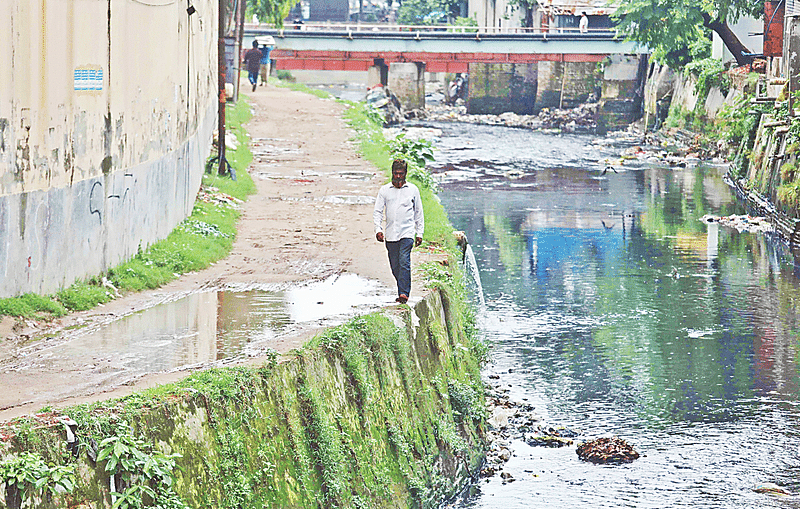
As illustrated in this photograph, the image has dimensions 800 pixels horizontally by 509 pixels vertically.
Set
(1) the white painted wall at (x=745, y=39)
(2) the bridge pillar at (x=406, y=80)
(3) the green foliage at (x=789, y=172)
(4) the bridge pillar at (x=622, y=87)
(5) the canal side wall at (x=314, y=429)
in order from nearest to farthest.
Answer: (5) the canal side wall at (x=314, y=429) → (3) the green foliage at (x=789, y=172) → (1) the white painted wall at (x=745, y=39) → (4) the bridge pillar at (x=622, y=87) → (2) the bridge pillar at (x=406, y=80)

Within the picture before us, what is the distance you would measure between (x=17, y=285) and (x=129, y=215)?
9.01ft

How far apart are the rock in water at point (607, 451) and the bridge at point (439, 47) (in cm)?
4226

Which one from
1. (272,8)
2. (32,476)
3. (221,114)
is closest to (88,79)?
(32,476)

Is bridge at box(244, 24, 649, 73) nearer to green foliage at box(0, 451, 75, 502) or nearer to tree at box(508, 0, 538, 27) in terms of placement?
tree at box(508, 0, 538, 27)

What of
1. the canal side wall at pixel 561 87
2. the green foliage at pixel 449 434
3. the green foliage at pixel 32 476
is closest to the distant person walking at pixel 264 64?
the canal side wall at pixel 561 87

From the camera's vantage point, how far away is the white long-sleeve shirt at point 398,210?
10.5 metres

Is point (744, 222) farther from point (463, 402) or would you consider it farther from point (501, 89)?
point (501, 89)

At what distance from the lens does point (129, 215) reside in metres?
12.3

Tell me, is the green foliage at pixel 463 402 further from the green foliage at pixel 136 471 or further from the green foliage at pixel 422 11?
the green foliage at pixel 422 11

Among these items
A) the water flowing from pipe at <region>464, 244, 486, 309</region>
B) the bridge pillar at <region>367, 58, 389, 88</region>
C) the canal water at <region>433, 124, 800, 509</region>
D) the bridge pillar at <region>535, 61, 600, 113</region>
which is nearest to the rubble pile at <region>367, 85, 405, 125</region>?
the bridge pillar at <region>367, 58, 389, 88</region>

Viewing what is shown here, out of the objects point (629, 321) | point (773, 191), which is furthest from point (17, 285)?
point (773, 191)

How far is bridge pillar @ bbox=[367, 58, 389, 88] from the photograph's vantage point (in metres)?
55.2

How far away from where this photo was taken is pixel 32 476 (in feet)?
19.1

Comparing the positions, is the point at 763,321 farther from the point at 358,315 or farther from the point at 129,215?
the point at 129,215
